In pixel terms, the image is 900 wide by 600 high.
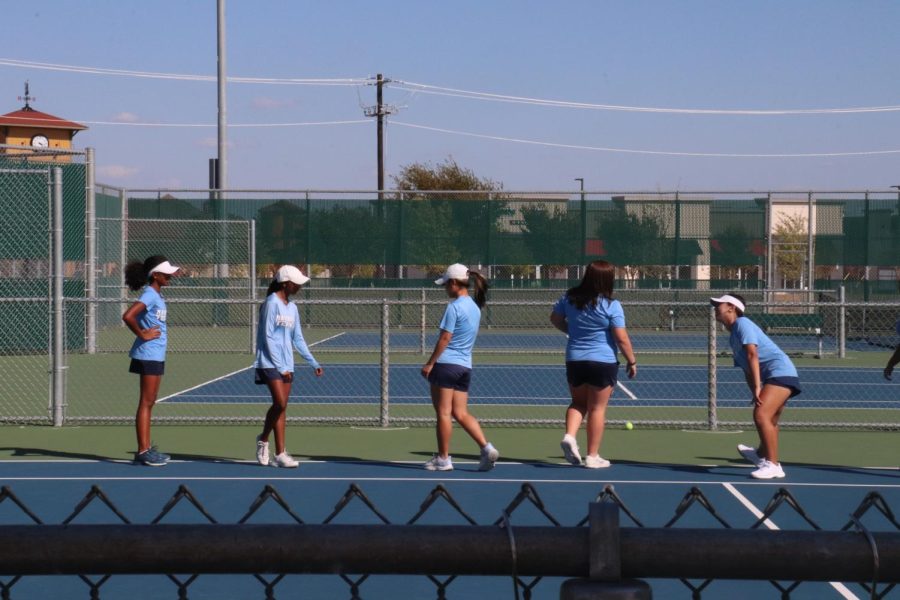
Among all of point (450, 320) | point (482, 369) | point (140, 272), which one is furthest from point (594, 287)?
point (482, 369)

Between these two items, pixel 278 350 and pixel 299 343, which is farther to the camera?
pixel 299 343

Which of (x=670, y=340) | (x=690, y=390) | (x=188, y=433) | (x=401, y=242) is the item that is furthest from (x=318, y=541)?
(x=401, y=242)

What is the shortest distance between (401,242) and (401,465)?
67.7 feet

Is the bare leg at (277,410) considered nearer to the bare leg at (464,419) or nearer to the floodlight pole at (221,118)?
the bare leg at (464,419)

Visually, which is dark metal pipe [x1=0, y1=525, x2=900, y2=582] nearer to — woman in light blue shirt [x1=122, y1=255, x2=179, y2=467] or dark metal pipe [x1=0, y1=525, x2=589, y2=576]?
dark metal pipe [x1=0, y1=525, x2=589, y2=576]

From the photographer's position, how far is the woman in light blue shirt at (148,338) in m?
10.3

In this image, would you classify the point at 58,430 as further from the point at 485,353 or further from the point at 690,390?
the point at 485,353

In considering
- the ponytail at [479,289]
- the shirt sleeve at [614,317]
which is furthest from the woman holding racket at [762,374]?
the ponytail at [479,289]

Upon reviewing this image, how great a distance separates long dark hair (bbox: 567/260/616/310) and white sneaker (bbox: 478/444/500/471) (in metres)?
1.37

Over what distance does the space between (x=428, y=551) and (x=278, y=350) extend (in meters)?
8.14

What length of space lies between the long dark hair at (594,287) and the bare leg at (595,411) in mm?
708

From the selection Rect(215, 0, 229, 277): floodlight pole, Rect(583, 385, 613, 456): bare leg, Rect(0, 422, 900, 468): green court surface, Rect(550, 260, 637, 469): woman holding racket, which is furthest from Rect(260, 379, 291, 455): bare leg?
Rect(215, 0, 229, 277): floodlight pole

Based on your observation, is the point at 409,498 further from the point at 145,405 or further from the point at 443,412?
the point at 145,405

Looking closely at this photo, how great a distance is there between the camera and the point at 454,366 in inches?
393
